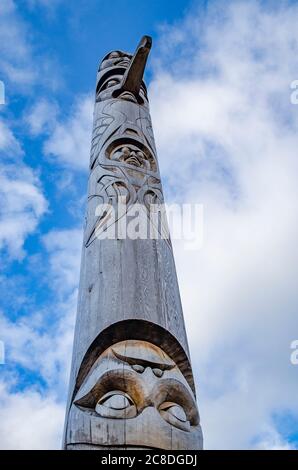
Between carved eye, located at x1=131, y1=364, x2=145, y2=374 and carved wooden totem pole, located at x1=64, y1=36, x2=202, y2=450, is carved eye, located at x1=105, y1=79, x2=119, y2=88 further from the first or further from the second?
carved eye, located at x1=131, y1=364, x2=145, y2=374

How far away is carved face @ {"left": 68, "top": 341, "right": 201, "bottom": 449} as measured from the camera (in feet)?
9.15

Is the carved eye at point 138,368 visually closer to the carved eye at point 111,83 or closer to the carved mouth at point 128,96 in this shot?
the carved mouth at point 128,96

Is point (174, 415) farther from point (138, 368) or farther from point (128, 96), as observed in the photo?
point (128, 96)

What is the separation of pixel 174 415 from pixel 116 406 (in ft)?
1.12

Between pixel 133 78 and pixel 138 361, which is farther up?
pixel 133 78

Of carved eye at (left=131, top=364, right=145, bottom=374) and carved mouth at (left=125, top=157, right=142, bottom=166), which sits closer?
carved eye at (left=131, top=364, right=145, bottom=374)

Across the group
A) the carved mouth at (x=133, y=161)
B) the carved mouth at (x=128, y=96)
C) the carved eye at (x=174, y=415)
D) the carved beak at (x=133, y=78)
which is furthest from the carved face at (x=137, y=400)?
the carved beak at (x=133, y=78)

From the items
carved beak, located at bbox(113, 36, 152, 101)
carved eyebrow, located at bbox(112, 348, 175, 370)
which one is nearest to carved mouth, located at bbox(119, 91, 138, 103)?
carved beak, located at bbox(113, 36, 152, 101)

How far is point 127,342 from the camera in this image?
3412 mm

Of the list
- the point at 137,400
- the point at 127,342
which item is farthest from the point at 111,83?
the point at 137,400

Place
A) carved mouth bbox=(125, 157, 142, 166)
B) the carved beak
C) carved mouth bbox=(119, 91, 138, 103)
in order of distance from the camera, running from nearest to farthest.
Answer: carved mouth bbox=(125, 157, 142, 166)
the carved beak
carved mouth bbox=(119, 91, 138, 103)

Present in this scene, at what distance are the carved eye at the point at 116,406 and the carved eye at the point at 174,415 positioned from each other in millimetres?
190

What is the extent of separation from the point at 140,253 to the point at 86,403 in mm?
1311
